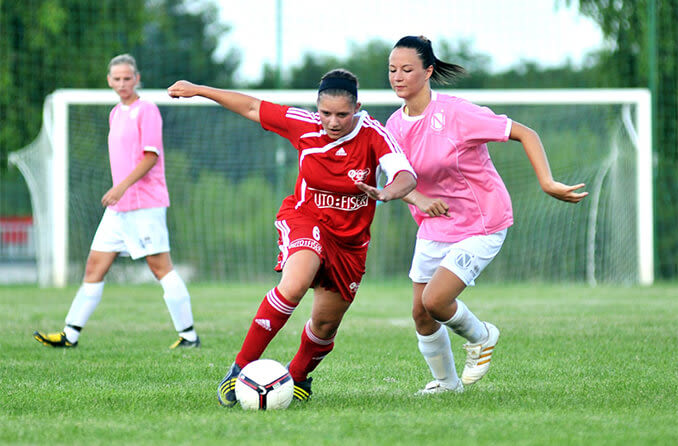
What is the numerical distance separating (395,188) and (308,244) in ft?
1.71

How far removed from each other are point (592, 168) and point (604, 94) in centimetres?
165


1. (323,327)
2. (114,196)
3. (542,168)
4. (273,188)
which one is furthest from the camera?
(273,188)

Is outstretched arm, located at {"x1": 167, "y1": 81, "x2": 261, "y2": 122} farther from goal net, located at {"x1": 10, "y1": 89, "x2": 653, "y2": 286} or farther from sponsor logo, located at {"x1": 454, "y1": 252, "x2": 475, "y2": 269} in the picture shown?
goal net, located at {"x1": 10, "y1": 89, "x2": 653, "y2": 286}

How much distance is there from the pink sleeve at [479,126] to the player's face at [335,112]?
677 millimetres

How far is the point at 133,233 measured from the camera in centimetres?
755

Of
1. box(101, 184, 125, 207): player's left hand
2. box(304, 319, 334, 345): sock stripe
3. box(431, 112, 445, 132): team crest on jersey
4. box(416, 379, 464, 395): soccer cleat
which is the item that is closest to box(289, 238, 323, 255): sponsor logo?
box(304, 319, 334, 345): sock stripe

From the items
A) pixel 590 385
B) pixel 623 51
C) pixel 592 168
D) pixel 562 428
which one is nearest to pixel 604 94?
pixel 592 168

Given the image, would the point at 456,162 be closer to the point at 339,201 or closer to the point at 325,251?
the point at 339,201

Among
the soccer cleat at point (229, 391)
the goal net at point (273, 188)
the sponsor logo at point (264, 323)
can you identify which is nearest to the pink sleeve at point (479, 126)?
the sponsor logo at point (264, 323)

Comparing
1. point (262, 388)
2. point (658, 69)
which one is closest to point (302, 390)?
point (262, 388)

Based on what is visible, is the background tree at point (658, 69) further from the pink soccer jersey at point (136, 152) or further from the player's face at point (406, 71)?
the player's face at point (406, 71)

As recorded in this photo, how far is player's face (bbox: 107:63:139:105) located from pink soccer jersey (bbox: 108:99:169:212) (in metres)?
0.12

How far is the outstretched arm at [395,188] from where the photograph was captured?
179 inches

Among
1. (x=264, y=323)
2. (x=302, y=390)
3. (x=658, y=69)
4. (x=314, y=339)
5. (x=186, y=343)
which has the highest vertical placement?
(x=658, y=69)
